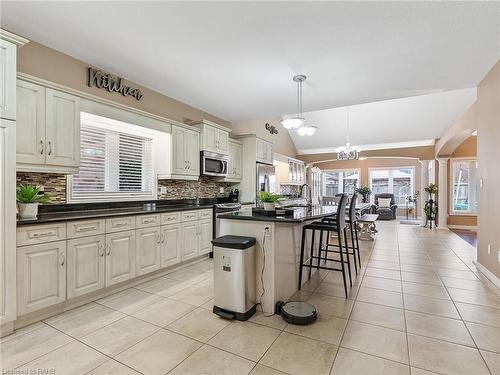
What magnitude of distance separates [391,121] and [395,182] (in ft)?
15.3

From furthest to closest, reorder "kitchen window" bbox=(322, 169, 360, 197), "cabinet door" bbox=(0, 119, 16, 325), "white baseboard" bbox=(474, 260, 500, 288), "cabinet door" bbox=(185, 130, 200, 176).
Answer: "kitchen window" bbox=(322, 169, 360, 197), "cabinet door" bbox=(185, 130, 200, 176), "white baseboard" bbox=(474, 260, 500, 288), "cabinet door" bbox=(0, 119, 16, 325)

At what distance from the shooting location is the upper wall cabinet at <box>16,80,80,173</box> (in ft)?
7.72

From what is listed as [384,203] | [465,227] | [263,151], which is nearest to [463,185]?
[465,227]

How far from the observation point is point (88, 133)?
130 inches

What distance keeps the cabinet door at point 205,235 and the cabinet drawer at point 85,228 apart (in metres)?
1.60

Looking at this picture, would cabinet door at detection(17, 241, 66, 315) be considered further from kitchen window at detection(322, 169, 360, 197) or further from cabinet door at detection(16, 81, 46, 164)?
kitchen window at detection(322, 169, 360, 197)

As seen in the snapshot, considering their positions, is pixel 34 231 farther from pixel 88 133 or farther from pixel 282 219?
pixel 282 219

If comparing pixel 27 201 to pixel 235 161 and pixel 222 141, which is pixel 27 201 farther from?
pixel 235 161

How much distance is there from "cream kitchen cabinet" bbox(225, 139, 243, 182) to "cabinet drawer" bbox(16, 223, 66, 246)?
3.19 m

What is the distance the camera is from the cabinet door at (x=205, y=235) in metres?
4.10

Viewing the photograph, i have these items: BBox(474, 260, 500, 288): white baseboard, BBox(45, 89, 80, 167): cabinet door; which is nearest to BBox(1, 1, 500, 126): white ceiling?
BBox(45, 89, 80, 167): cabinet door

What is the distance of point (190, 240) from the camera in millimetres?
3881

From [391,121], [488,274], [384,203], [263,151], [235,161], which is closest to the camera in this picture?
[488,274]

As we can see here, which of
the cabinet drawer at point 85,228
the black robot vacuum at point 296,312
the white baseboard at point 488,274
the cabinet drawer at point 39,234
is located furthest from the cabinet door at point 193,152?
the white baseboard at point 488,274
